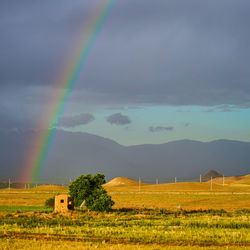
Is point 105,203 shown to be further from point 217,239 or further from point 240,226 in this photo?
point 217,239

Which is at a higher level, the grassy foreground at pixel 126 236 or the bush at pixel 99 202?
the bush at pixel 99 202

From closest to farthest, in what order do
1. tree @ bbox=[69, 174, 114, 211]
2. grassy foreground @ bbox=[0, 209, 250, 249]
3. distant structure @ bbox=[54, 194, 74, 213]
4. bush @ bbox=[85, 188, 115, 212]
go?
grassy foreground @ bbox=[0, 209, 250, 249] < distant structure @ bbox=[54, 194, 74, 213] < bush @ bbox=[85, 188, 115, 212] < tree @ bbox=[69, 174, 114, 211]

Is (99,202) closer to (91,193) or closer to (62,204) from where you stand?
(91,193)

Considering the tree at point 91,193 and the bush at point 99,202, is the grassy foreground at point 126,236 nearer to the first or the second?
the bush at point 99,202

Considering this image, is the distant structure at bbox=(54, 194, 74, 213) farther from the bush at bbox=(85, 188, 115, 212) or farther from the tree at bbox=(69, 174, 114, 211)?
the tree at bbox=(69, 174, 114, 211)

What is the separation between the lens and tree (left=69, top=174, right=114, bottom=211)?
1887 inches

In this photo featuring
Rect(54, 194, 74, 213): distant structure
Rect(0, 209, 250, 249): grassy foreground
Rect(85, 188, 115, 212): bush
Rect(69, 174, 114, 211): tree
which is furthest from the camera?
Rect(69, 174, 114, 211): tree

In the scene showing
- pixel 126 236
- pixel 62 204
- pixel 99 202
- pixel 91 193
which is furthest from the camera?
pixel 91 193

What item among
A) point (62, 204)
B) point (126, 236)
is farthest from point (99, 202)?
point (126, 236)

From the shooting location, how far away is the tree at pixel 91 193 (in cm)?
4794

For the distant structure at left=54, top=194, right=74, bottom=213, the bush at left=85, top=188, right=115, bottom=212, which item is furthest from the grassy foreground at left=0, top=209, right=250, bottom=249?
the bush at left=85, top=188, right=115, bottom=212

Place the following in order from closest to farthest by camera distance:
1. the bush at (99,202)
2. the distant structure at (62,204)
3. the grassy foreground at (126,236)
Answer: the grassy foreground at (126,236), the distant structure at (62,204), the bush at (99,202)

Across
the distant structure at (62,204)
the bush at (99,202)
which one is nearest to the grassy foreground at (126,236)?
the distant structure at (62,204)

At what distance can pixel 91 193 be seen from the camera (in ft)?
167
